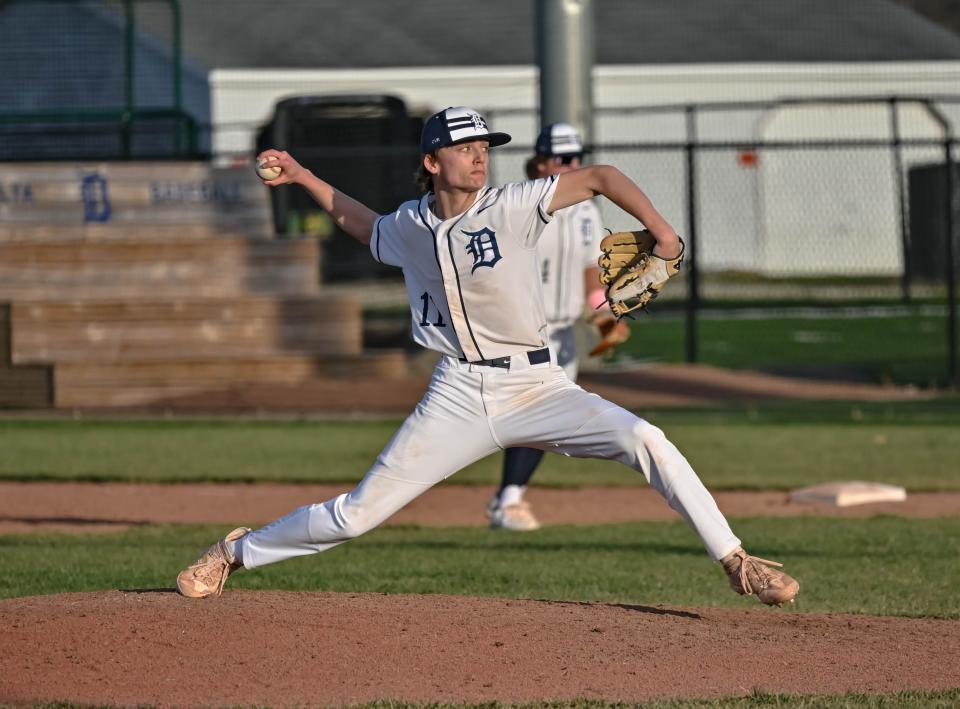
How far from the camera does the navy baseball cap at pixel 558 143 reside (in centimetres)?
913

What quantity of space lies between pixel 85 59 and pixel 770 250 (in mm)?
16316

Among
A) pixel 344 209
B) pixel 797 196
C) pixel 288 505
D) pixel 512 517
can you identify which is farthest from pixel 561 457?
pixel 797 196

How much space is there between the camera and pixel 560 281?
30.5ft

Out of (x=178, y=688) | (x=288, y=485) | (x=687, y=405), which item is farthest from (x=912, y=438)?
(x=178, y=688)

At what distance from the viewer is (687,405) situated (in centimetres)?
1587

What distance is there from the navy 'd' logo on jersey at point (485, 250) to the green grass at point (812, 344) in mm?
12413

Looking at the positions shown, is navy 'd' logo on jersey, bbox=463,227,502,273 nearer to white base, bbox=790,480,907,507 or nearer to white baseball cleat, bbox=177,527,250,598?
white baseball cleat, bbox=177,527,250,598

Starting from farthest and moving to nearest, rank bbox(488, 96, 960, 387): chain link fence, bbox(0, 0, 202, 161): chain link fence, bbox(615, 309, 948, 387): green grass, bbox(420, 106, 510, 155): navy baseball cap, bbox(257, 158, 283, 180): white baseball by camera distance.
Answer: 1. bbox(488, 96, 960, 387): chain link fence
2. bbox(0, 0, 202, 161): chain link fence
3. bbox(615, 309, 948, 387): green grass
4. bbox(257, 158, 283, 180): white baseball
5. bbox(420, 106, 510, 155): navy baseball cap

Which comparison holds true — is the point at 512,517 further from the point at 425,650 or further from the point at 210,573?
the point at 425,650

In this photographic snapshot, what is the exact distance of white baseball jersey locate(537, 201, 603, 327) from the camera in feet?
30.3

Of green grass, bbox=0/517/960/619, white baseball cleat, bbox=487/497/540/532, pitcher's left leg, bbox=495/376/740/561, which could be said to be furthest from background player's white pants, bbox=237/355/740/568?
white baseball cleat, bbox=487/497/540/532

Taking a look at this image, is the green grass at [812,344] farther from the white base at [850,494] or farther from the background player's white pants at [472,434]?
the background player's white pants at [472,434]

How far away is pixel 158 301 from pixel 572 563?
31.4 feet

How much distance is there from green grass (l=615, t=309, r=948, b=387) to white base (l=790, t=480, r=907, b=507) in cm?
700
